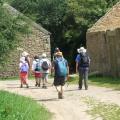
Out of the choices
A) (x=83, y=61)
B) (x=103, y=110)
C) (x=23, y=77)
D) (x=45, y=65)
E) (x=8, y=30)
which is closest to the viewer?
(x=103, y=110)

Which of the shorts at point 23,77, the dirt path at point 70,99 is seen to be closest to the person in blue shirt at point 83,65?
the dirt path at point 70,99

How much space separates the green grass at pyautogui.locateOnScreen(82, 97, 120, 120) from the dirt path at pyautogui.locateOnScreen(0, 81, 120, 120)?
20cm

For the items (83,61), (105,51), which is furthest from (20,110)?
(105,51)

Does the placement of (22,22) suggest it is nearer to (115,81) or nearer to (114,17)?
(115,81)

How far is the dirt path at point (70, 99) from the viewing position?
51.8 ft

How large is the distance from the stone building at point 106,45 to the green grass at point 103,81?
0.58 m

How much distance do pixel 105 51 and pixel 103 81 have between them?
3226mm

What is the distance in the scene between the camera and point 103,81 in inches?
1040

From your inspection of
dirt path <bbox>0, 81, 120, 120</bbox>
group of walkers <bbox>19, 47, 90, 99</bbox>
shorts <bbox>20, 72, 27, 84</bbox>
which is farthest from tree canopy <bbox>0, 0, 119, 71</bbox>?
dirt path <bbox>0, 81, 120, 120</bbox>

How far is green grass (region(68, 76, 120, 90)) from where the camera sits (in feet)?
78.2

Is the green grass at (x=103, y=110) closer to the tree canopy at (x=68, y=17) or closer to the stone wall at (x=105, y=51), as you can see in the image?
the stone wall at (x=105, y=51)

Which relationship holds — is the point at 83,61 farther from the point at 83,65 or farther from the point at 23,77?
the point at 23,77

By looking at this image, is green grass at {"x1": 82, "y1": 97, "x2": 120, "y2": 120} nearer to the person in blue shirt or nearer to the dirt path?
the dirt path

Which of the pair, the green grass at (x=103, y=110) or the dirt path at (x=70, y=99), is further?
the dirt path at (x=70, y=99)
